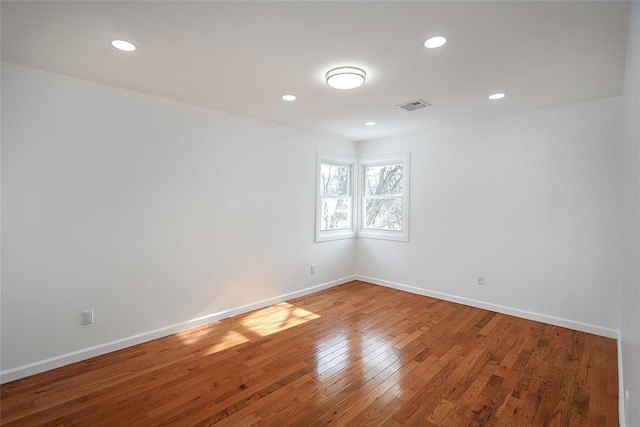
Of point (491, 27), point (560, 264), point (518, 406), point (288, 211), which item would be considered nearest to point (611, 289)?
point (560, 264)

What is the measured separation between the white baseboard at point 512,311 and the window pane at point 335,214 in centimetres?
113

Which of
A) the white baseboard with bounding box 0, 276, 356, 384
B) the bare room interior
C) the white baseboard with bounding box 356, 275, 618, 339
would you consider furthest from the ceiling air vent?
the white baseboard with bounding box 0, 276, 356, 384

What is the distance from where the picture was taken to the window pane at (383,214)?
16.1 feet

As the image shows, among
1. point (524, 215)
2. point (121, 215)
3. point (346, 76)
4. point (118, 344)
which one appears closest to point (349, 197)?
point (524, 215)

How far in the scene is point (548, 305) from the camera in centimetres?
344

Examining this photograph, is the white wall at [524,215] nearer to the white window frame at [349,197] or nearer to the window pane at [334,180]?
the white window frame at [349,197]

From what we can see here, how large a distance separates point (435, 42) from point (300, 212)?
2.90 meters

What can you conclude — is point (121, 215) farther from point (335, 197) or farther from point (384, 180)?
point (384, 180)

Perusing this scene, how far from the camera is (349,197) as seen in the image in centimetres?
530

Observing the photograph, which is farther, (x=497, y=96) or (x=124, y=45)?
(x=497, y=96)

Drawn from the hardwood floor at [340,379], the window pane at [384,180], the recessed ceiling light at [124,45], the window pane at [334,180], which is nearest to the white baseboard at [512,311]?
the hardwood floor at [340,379]

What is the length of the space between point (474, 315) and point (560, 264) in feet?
3.64

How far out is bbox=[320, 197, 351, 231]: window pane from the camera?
4.93 metres

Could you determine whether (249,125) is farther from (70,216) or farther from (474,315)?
(474,315)
